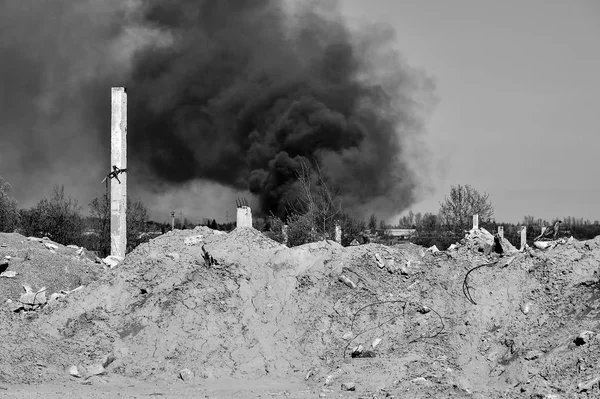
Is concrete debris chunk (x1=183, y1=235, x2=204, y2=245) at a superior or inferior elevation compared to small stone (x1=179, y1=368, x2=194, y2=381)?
superior

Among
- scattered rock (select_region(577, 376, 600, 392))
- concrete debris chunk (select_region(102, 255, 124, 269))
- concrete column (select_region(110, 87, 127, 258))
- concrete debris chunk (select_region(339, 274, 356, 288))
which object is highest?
concrete column (select_region(110, 87, 127, 258))

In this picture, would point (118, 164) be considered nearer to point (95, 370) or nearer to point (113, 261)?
point (113, 261)

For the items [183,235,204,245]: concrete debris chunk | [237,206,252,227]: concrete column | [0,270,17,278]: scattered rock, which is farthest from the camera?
[0,270,17,278]: scattered rock

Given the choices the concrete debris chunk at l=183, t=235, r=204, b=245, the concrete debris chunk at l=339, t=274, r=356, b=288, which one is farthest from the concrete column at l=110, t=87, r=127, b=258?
the concrete debris chunk at l=339, t=274, r=356, b=288

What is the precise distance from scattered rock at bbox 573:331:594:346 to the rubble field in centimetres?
1

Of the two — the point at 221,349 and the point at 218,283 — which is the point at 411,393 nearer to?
the point at 221,349

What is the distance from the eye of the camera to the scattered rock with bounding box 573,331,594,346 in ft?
32.1

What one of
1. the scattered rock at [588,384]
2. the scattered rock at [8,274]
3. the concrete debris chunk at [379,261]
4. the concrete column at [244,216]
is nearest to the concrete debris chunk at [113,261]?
the scattered rock at [8,274]

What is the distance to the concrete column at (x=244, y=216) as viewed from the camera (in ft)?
48.0

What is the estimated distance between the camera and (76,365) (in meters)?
11.3

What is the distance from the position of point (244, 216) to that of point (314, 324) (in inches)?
137

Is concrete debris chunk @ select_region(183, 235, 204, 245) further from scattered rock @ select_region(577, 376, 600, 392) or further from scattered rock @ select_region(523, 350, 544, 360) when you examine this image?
scattered rock @ select_region(577, 376, 600, 392)

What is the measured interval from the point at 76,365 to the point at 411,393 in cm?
518

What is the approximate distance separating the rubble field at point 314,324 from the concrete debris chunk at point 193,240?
3 centimetres
